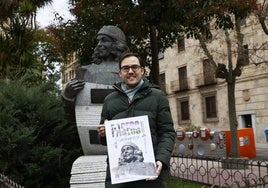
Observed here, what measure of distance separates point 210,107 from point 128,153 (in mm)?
25554

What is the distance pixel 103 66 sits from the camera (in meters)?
5.06

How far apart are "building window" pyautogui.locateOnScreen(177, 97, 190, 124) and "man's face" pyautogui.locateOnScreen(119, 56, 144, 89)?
27.5 m

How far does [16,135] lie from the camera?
5742 millimetres

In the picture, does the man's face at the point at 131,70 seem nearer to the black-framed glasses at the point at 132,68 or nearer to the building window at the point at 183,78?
the black-framed glasses at the point at 132,68

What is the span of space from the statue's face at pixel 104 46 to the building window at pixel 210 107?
2222 cm

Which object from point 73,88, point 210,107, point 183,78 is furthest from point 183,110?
point 73,88

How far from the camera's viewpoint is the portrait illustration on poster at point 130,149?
2531mm

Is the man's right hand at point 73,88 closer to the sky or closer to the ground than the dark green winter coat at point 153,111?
closer to the sky

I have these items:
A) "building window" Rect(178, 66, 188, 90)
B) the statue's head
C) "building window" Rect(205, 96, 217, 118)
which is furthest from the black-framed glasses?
"building window" Rect(178, 66, 188, 90)

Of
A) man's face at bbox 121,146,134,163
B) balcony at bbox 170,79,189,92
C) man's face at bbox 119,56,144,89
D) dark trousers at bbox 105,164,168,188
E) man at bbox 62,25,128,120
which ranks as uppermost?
balcony at bbox 170,79,189,92

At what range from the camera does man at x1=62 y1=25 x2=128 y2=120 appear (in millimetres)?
4953

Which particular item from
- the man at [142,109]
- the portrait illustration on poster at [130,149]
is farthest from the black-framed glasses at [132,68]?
the portrait illustration on poster at [130,149]

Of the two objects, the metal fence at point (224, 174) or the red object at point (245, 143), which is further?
the red object at point (245, 143)

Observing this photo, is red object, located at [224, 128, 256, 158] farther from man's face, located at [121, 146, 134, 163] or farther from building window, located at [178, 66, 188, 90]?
building window, located at [178, 66, 188, 90]
